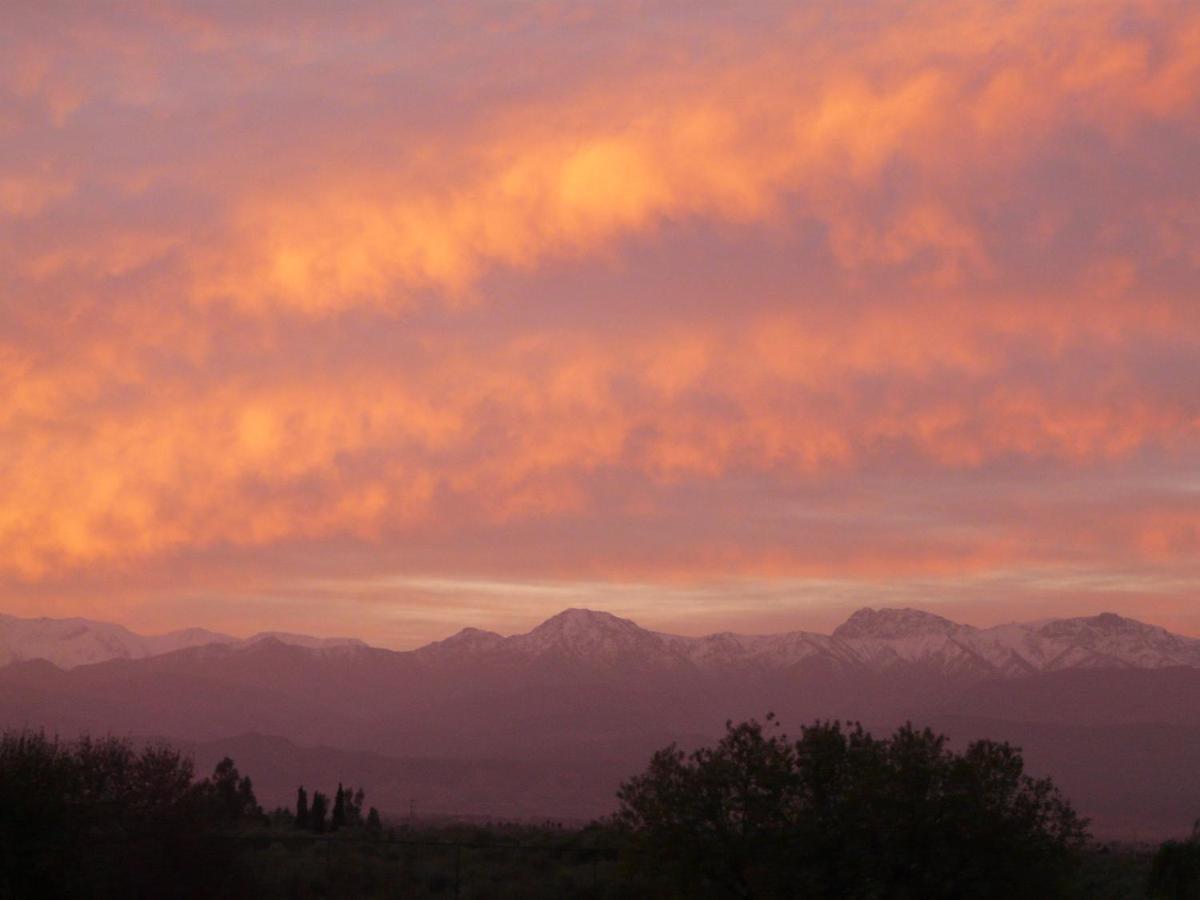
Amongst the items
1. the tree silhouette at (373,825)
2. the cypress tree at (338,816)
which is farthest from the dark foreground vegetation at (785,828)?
the cypress tree at (338,816)

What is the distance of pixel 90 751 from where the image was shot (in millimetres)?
50375

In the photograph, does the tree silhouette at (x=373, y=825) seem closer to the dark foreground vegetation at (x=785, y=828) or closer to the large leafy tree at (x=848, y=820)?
the dark foreground vegetation at (x=785, y=828)

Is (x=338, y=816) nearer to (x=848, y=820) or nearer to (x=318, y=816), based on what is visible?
(x=318, y=816)

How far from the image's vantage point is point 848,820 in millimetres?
30250

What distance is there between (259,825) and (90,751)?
21.3 metres

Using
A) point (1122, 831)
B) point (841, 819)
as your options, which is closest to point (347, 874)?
point (841, 819)

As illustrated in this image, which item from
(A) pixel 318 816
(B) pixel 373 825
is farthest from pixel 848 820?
(B) pixel 373 825

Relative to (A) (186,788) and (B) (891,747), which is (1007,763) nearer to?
(B) (891,747)

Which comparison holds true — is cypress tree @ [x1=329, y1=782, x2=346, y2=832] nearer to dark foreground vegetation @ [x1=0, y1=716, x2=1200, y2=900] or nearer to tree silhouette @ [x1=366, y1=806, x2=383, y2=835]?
tree silhouette @ [x1=366, y1=806, x2=383, y2=835]

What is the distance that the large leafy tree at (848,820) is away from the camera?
29.8m

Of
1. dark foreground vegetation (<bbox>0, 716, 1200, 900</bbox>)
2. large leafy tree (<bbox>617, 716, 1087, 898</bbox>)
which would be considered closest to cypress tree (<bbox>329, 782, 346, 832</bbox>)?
dark foreground vegetation (<bbox>0, 716, 1200, 900</bbox>)

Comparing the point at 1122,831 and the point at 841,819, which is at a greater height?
the point at 841,819

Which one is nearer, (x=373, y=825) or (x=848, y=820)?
(x=848, y=820)

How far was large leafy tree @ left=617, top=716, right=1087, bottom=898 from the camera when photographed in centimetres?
2981
